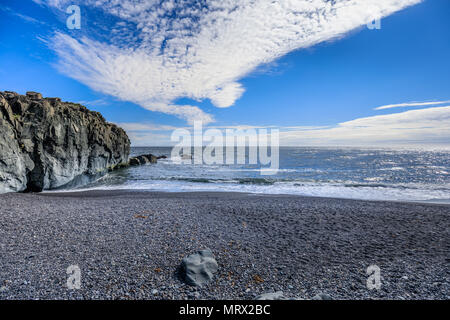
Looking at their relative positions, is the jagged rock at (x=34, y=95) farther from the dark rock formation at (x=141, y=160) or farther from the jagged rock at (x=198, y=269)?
the dark rock formation at (x=141, y=160)

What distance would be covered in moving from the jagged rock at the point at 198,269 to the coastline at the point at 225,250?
0.68 ft

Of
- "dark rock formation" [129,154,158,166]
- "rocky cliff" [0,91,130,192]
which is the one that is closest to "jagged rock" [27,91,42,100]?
"rocky cliff" [0,91,130,192]

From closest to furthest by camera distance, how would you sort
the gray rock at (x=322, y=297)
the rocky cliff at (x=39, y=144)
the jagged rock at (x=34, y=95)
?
1. the gray rock at (x=322, y=297)
2. the rocky cliff at (x=39, y=144)
3. the jagged rock at (x=34, y=95)

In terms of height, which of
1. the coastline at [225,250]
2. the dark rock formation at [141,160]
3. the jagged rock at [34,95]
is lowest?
the coastline at [225,250]

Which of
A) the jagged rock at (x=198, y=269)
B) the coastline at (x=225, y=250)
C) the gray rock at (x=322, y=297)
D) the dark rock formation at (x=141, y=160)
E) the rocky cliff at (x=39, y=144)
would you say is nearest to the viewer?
the gray rock at (x=322, y=297)

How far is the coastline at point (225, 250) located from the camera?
16.2 feet

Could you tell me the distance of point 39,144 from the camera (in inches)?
745

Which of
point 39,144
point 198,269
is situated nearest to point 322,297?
point 198,269

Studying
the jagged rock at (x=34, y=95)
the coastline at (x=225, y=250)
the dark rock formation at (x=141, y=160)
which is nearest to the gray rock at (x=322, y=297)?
the coastline at (x=225, y=250)

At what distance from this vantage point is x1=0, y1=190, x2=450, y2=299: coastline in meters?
4.93

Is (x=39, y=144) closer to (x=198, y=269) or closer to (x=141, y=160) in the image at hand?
(x=198, y=269)

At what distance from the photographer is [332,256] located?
6750 mm

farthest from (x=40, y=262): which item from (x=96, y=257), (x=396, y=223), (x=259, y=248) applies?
(x=396, y=223)
